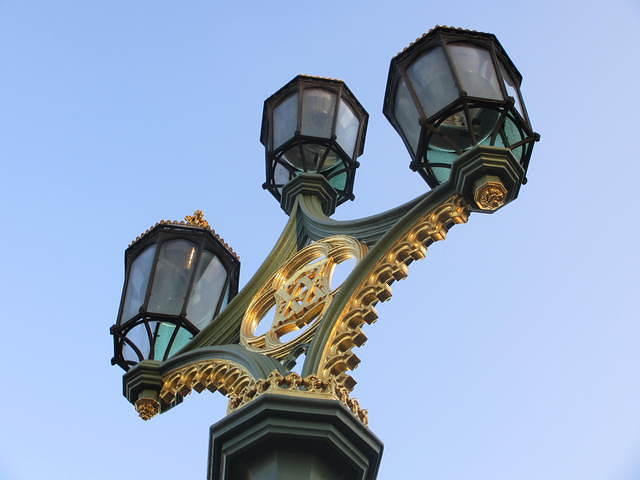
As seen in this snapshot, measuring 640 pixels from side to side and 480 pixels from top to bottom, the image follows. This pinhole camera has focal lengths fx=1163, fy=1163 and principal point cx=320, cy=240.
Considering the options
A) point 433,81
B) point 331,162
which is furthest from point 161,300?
point 433,81

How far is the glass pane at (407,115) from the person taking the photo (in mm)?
6543

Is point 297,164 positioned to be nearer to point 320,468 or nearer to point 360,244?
point 360,244

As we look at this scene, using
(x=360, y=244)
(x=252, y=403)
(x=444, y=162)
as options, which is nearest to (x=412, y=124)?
(x=444, y=162)

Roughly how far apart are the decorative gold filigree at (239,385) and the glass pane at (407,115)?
5.39 feet

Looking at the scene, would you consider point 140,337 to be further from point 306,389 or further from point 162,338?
point 306,389

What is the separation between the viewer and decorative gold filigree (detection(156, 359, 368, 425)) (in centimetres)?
539

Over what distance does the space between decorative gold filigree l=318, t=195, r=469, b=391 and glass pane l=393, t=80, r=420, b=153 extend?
26.0 inches

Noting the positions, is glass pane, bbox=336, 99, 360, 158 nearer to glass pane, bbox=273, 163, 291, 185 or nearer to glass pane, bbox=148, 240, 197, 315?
glass pane, bbox=273, 163, 291, 185

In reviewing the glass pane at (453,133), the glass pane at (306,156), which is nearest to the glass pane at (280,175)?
the glass pane at (306,156)

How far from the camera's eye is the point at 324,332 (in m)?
5.77

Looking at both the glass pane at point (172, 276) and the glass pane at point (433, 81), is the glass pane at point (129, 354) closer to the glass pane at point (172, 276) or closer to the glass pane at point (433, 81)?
A: the glass pane at point (172, 276)

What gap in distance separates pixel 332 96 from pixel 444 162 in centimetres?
170

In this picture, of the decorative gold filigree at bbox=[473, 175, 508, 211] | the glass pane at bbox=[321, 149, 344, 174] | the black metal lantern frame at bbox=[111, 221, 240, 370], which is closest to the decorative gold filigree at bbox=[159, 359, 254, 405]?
the black metal lantern frame at bbox=[111, 221, 240, 370]

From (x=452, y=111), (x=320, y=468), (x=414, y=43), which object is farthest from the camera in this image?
(x=414, y=43)
